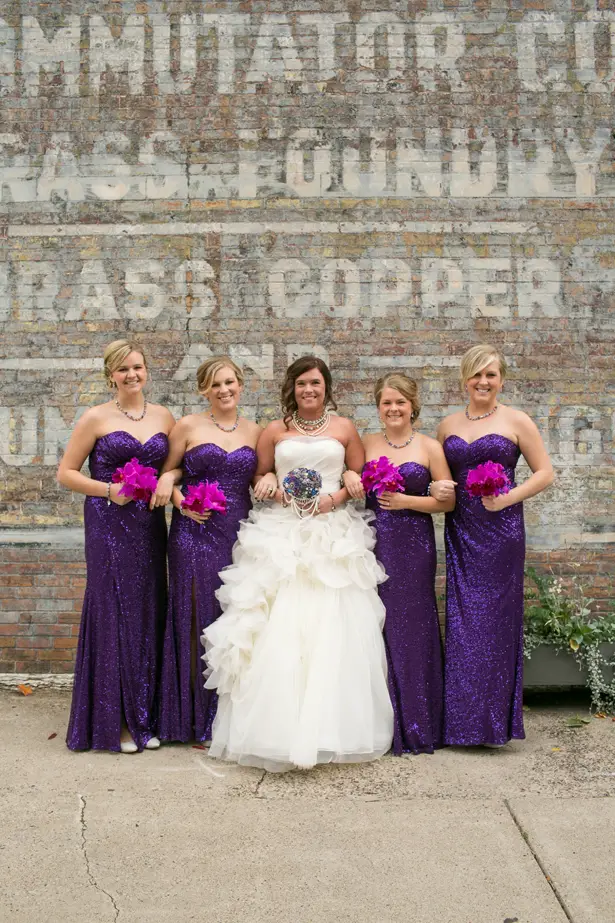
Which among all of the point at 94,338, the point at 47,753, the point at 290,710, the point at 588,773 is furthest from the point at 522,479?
the point at 47,753

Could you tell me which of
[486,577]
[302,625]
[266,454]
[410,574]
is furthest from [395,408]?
[302,625]

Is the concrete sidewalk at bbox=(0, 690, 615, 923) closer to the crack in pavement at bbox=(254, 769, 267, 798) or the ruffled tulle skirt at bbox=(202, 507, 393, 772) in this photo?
the crack in pavement at bbox=(254, 769, 267, 798)

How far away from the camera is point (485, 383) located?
188 inches

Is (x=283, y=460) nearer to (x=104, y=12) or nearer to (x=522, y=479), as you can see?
(x=522, y=479)

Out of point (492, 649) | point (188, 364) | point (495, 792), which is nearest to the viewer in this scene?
point (495, 792)

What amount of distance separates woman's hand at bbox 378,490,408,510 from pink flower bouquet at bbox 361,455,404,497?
2 centimetres

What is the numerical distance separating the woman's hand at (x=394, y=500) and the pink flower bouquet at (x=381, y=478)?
0.07 feet

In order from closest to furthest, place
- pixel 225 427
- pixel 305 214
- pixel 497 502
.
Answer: pixel 497 502 < pixel 225 427 < pixel 305 214

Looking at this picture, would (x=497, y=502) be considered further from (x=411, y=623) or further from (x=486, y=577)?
(x=411, y=623)

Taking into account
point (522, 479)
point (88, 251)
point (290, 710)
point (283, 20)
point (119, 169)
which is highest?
point (283, 20)

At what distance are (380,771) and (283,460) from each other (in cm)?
179

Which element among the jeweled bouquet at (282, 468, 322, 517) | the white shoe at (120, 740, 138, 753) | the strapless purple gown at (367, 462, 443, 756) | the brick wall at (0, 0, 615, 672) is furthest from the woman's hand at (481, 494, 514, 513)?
the white shoe at (120, 740, 138, 753)

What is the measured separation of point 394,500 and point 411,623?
704 mm

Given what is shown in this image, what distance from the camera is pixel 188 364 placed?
6352 mm
